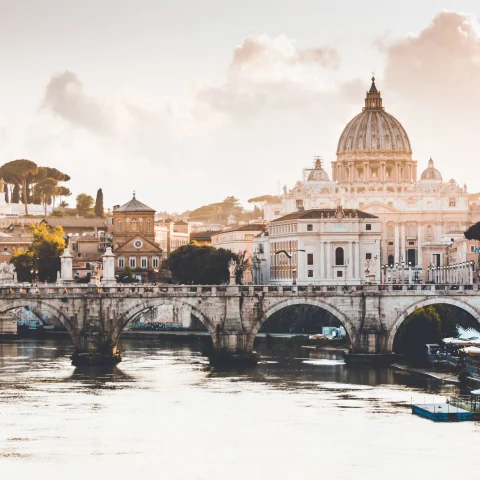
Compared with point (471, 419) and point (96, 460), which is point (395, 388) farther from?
point (96, 460)

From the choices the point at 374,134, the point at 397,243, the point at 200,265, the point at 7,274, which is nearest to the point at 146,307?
the point at 7,274

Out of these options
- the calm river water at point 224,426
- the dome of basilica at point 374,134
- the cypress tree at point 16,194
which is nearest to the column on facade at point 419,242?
the dome of basilica at point 374,134

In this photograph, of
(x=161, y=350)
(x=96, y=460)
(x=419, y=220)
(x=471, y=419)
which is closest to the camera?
(x=96, y=460)

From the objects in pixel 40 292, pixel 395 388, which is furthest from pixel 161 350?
pixel 395 388

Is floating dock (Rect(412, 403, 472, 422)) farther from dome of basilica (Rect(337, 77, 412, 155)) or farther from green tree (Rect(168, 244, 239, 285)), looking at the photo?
dome of basilica (Rect(337, 77, 412, 155))

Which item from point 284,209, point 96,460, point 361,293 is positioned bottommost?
point 96,460

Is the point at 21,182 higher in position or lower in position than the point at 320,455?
higher
